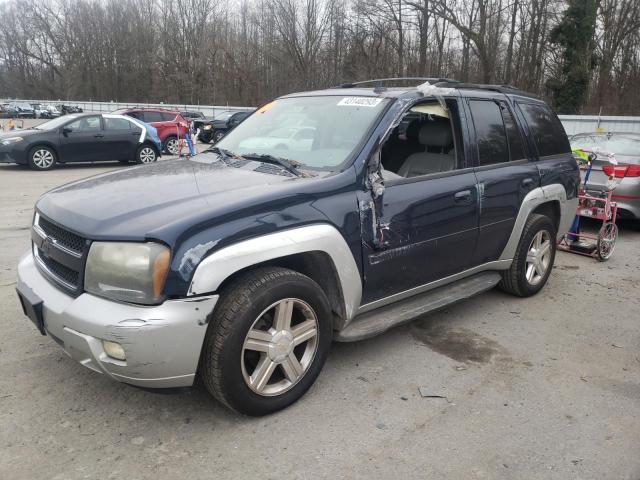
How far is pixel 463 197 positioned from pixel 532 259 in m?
1.45

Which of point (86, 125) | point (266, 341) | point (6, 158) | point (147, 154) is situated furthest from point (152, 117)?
point (266, 341)

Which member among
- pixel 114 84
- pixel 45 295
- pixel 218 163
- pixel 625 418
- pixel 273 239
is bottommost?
pixel 625 418

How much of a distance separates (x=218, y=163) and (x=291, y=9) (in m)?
48.1

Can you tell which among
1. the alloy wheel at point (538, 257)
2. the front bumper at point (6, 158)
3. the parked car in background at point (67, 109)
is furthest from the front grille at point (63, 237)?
the parked car in background at point (67, 109)

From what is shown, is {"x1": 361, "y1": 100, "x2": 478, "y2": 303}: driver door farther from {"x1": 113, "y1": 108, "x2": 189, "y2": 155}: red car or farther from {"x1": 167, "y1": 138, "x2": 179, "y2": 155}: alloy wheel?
{"x1": 167, "y1": 138, "x2": 179, "y2": 155}: alloy wheel

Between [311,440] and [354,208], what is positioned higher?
[354,208]

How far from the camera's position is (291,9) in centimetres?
4728

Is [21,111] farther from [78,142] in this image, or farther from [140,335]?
[140,335]

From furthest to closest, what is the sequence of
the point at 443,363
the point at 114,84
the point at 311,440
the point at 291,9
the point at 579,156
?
the point at 114,84, the point at 291,9, the point at 579,156, the point at 443,363, the point at 311,440

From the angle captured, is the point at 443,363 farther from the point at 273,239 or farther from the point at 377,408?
the point at 273,239

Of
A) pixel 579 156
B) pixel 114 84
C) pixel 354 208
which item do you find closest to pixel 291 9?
pixel 114 84

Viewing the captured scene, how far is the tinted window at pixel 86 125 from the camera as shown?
13656mm

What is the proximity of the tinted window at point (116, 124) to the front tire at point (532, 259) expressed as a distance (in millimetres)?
12420

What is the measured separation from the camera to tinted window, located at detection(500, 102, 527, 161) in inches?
178
